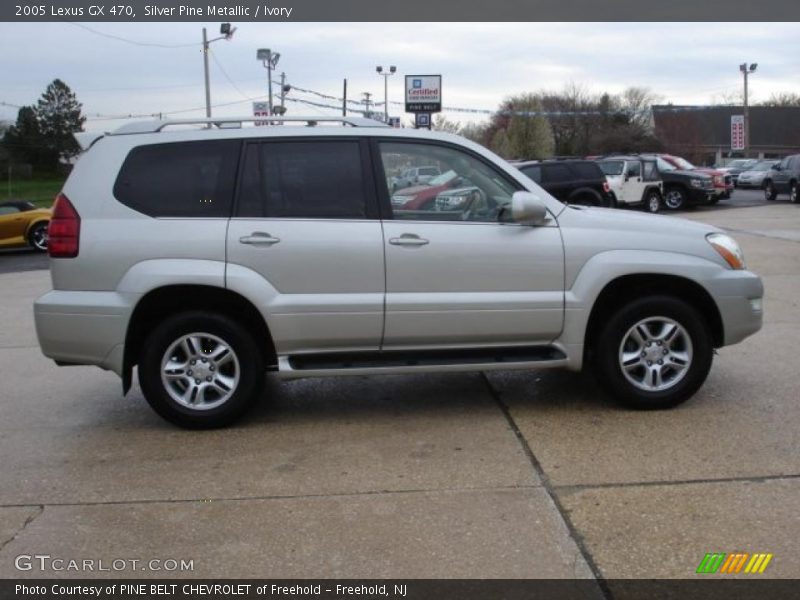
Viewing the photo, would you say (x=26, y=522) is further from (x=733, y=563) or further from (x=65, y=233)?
(x=733, y=563)

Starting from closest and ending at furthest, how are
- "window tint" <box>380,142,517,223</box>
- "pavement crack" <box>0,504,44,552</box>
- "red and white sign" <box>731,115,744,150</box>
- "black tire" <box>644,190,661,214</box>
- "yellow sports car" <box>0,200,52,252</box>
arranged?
"pavement crack" <box>0,504,44,552</box>, "window tint" <box>380,142,517,223</box>, "yellow sports car" <box>0,200,52,252</box>, "black tire" <box>644,190,661,214</box>, "red and white sign" <box>731,115,744,150</box>

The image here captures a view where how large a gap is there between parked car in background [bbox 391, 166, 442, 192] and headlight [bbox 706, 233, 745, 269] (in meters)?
1.86

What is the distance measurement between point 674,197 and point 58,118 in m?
56.2

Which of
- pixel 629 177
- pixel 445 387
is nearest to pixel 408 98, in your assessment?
pixel 629 177

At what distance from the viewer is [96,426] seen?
528 centimetres

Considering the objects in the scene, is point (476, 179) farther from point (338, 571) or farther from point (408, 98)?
point (408, 98)

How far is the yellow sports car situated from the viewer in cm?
1977

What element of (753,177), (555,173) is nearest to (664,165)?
(555,173)

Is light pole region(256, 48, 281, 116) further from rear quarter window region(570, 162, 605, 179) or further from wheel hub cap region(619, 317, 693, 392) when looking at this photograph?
wheel hub cap region(619, 317, 693, 392)

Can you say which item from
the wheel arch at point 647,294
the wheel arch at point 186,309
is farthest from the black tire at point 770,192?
the wheel arch at point 186,309

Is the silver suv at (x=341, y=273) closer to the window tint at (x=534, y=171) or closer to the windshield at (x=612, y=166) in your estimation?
the window tint at (x=534, y=171)

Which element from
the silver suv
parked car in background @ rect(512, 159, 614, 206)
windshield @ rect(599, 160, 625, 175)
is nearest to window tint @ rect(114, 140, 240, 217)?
the silver suv

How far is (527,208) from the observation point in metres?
4.84

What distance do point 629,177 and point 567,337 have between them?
67.6 ft
